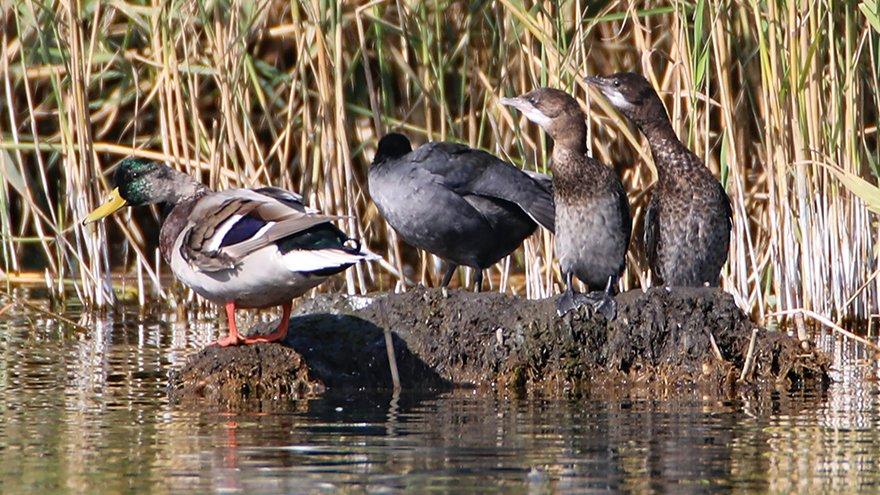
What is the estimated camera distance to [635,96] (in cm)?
730

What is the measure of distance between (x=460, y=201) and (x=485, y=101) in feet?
3.19

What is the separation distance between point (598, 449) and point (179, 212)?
8.32 feet

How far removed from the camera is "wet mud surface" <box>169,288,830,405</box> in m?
6.56

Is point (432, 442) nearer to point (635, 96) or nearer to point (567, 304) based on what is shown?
point (567, 304)

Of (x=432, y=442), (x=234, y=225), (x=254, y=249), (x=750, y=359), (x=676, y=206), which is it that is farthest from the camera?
(x=676, y=206)

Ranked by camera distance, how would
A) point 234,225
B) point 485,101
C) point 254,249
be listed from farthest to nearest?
point 485,101 < point 234,225 < point 254,249

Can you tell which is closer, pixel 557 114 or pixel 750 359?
pixel 750 359

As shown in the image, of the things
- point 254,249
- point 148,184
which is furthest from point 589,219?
point 148,184

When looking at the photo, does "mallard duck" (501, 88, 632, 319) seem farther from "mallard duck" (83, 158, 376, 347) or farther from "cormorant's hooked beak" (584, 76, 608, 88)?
"mallard duck" (83, 158, 376, 347)

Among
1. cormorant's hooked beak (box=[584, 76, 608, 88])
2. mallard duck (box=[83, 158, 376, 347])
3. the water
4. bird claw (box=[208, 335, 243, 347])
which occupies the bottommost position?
the water

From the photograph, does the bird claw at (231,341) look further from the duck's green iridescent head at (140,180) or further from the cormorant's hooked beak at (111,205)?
the cormorant's hooked beak at (111,205)

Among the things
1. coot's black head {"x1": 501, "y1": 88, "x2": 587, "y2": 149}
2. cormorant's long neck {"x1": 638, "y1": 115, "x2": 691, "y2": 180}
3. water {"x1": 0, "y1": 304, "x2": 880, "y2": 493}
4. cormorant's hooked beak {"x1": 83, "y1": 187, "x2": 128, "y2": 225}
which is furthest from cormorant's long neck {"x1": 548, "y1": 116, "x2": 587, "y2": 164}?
cormorant's hooked beak {"x1": 83, "y1": 187, "x2": 128, "y2": 225}

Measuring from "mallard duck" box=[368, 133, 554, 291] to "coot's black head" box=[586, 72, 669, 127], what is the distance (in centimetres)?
66

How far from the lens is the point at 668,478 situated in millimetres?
4566
